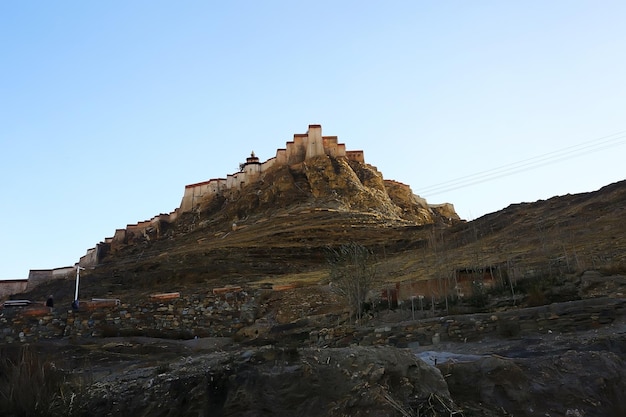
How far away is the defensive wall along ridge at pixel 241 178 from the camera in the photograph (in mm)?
46500

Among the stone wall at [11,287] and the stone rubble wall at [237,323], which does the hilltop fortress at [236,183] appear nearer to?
the stone wall at [11,287]

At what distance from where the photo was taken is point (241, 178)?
48.2 m

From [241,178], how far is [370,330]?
130 ft

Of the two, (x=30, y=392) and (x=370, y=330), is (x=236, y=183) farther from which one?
(x=30, y=392)

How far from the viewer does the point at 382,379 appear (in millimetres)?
4984

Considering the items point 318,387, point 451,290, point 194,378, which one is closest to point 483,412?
point 318,387

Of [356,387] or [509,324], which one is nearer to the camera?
[356,387]

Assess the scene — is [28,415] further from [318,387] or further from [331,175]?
[331,175]

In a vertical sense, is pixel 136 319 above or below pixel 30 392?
above

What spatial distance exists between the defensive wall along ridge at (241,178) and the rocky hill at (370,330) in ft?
47.5

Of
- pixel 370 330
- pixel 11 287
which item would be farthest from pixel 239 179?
pixel 370 330

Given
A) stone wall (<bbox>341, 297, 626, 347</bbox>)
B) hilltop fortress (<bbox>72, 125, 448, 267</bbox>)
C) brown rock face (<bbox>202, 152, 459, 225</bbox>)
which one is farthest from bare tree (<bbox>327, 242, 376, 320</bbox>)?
hilltop fortress (<bbox>72, 125, 448, 267</bbox>)

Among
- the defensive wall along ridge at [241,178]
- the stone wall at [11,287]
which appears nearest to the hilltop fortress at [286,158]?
the defensive wall along ridge at [241,178]

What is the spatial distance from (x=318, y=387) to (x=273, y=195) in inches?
1494
